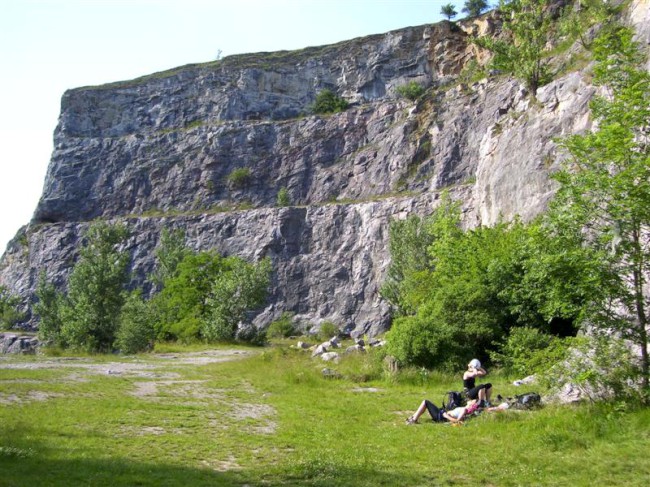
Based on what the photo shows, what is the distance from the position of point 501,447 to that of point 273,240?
58474 millimetres

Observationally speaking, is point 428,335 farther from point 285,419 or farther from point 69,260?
point 69,260

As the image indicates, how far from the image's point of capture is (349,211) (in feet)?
214

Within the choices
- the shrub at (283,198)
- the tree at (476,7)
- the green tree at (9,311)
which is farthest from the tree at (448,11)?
the green tree at (9,311)

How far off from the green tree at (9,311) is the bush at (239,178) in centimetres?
3291

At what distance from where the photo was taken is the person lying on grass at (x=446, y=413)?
11.0 m

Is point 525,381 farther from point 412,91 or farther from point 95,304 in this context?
point 412,91

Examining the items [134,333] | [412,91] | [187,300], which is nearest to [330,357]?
[134,333]

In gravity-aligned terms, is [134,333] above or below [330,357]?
below

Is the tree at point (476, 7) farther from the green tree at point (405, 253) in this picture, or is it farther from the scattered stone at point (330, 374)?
the scattered stone at point (330, 374)

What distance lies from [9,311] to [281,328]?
1526 inches

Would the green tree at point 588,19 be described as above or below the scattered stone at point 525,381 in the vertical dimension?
above

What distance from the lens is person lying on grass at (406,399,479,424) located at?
11023mm

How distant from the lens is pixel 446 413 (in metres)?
11.1

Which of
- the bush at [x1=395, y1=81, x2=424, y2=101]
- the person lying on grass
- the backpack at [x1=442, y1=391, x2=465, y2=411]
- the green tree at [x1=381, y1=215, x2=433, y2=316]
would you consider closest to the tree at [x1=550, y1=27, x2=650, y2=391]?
the person lying on grass
